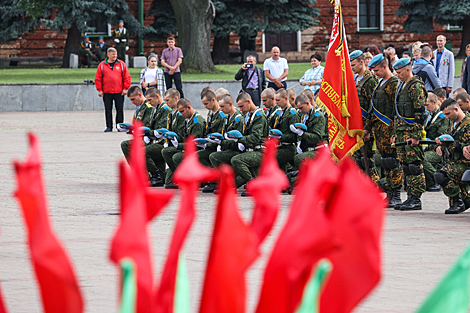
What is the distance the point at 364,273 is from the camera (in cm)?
100

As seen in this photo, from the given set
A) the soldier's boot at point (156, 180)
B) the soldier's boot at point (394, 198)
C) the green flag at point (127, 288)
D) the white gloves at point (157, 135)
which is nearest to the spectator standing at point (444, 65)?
the soldier's boot at point (156, 180)

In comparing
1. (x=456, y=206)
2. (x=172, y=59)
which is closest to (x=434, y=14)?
(x=172, y=59)

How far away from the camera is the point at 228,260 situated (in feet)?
3.31

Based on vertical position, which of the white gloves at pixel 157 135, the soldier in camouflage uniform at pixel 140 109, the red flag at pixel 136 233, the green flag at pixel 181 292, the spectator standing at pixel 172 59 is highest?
the spectator standing at pixel 172 59

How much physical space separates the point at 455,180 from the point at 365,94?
1725 mm

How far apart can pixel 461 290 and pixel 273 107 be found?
981 cm

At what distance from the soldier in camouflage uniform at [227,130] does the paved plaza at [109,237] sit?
592mm

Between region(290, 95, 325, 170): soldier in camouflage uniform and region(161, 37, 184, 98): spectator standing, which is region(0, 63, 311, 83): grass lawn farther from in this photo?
region(290, 95, 325, 170): soldier in camouflage uniform

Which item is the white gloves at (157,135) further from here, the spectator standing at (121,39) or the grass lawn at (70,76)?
the spectator standing at (121,39)

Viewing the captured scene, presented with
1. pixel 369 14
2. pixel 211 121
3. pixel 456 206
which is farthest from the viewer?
pixel 369 14

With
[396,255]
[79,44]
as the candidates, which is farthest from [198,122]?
[79,44]

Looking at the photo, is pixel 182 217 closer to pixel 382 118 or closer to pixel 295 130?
pixel 382 118

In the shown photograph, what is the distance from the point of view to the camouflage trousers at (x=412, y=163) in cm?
868

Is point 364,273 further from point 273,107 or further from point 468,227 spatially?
point 273,107
